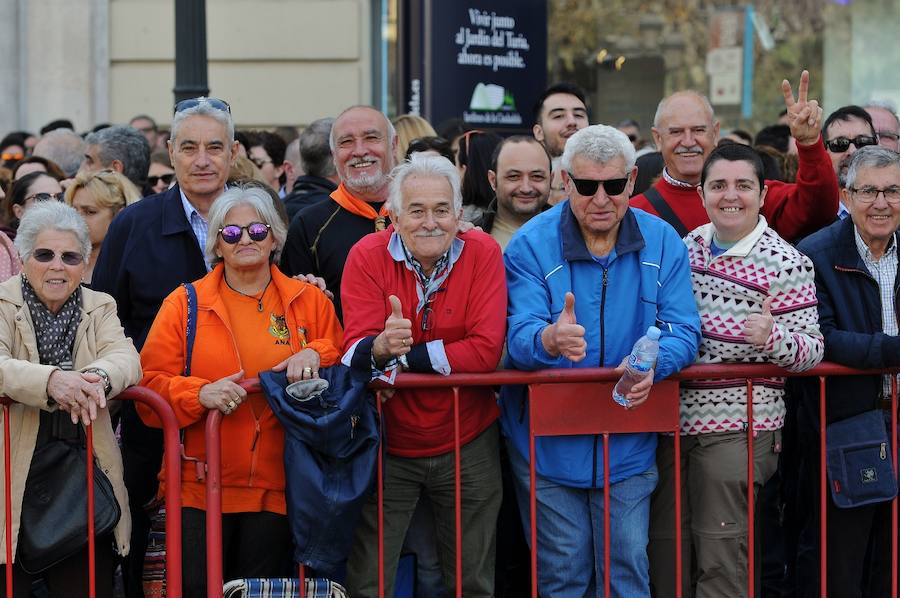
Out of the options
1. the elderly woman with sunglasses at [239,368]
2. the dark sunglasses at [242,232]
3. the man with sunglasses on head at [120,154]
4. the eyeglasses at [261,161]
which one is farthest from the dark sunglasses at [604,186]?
the eyeglasses at [261,161]

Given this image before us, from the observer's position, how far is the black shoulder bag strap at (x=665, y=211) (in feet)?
18.9

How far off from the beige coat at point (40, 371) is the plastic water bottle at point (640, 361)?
1753 mm

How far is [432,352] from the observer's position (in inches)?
191

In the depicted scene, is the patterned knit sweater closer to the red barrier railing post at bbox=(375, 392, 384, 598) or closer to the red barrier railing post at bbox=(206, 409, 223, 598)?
the red barrier railing post at bbox=(375, 392, 384, 598)

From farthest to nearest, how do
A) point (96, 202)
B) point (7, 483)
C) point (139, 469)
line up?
point (96, 202), point (139, 469), point (7, 483)

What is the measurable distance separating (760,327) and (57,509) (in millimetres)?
2601

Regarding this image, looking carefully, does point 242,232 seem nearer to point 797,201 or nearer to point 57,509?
point 57,509

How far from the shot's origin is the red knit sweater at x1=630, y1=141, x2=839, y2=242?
557 cm

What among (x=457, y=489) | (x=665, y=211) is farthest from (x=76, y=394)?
(x=665, y=211)

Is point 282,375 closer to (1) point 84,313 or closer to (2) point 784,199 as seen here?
(1) point 84,313

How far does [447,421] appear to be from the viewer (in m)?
4.98

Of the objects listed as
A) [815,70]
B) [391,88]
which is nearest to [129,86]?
[391,88]

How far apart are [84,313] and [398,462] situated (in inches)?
50.6

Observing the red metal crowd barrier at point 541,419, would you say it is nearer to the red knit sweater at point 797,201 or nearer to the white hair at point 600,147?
the white hair at point 600,147
